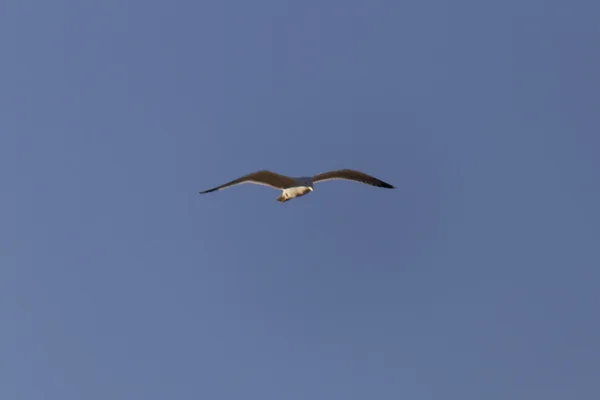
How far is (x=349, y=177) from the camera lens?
3888cm

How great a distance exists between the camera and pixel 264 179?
36.6 meters

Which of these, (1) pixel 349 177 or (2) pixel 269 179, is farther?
(1) pixel 349 177

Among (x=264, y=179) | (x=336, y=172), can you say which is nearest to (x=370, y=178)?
(x=336, y=172)

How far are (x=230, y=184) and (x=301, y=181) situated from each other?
3.17 metres

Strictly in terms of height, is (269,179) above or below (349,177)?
above

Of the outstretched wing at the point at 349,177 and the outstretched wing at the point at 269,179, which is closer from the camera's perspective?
the outstretched wing at the point at 269,179

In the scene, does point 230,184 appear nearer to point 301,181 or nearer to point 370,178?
point 301,181

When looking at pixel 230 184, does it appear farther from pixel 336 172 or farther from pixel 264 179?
pixel 336 172

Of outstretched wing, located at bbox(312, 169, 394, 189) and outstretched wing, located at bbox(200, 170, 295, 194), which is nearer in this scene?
outstretched wing, located at bbox(200, 170, 295, 194)

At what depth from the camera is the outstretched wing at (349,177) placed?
38.2m

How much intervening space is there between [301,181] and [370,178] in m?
3.68

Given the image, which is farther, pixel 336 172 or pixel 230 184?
pixel 336 172

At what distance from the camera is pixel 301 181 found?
3675cm

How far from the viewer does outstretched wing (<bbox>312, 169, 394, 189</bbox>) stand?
38156mm
